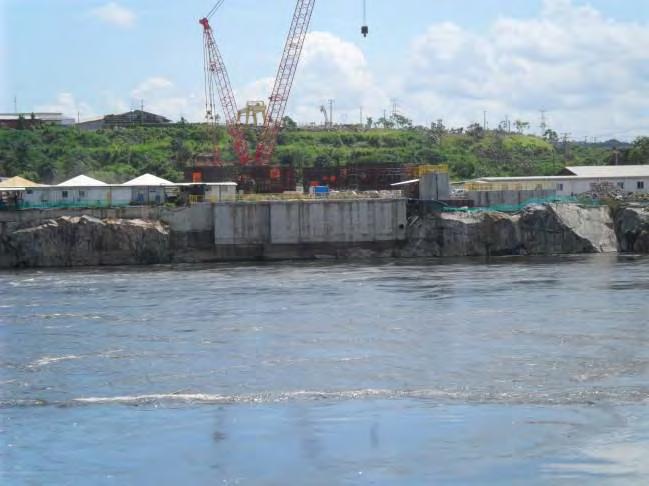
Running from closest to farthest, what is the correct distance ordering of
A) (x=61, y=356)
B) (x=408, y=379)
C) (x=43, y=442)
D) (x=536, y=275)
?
(x=43, y=442), (x=408, y=379), (x=61, y=356), (x=536, y=275)

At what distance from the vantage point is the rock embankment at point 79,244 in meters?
70.5

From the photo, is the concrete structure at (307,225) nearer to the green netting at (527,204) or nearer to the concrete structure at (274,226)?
the concrete structure at (274,226)

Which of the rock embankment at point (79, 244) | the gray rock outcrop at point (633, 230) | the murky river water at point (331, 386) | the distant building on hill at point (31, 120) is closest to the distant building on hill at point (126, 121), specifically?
the distant building on hill at point (31, 120)

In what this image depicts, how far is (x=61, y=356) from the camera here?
33031mm

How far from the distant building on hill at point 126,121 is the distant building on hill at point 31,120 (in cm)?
329

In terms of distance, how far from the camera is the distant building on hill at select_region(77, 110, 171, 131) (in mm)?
164000

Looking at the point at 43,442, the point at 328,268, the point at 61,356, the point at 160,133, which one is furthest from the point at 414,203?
the point at 160,133

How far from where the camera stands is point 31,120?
5925 inches

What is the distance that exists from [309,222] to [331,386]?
45.7 meters

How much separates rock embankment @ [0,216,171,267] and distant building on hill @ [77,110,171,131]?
94255mm

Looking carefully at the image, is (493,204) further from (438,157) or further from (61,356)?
(438,157)

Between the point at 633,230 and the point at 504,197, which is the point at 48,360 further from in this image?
the point at 633,230

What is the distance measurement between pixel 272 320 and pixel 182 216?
1373 inches

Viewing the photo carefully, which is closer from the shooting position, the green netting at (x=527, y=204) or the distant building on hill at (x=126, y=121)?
the green netting at (x=527, y=204)
